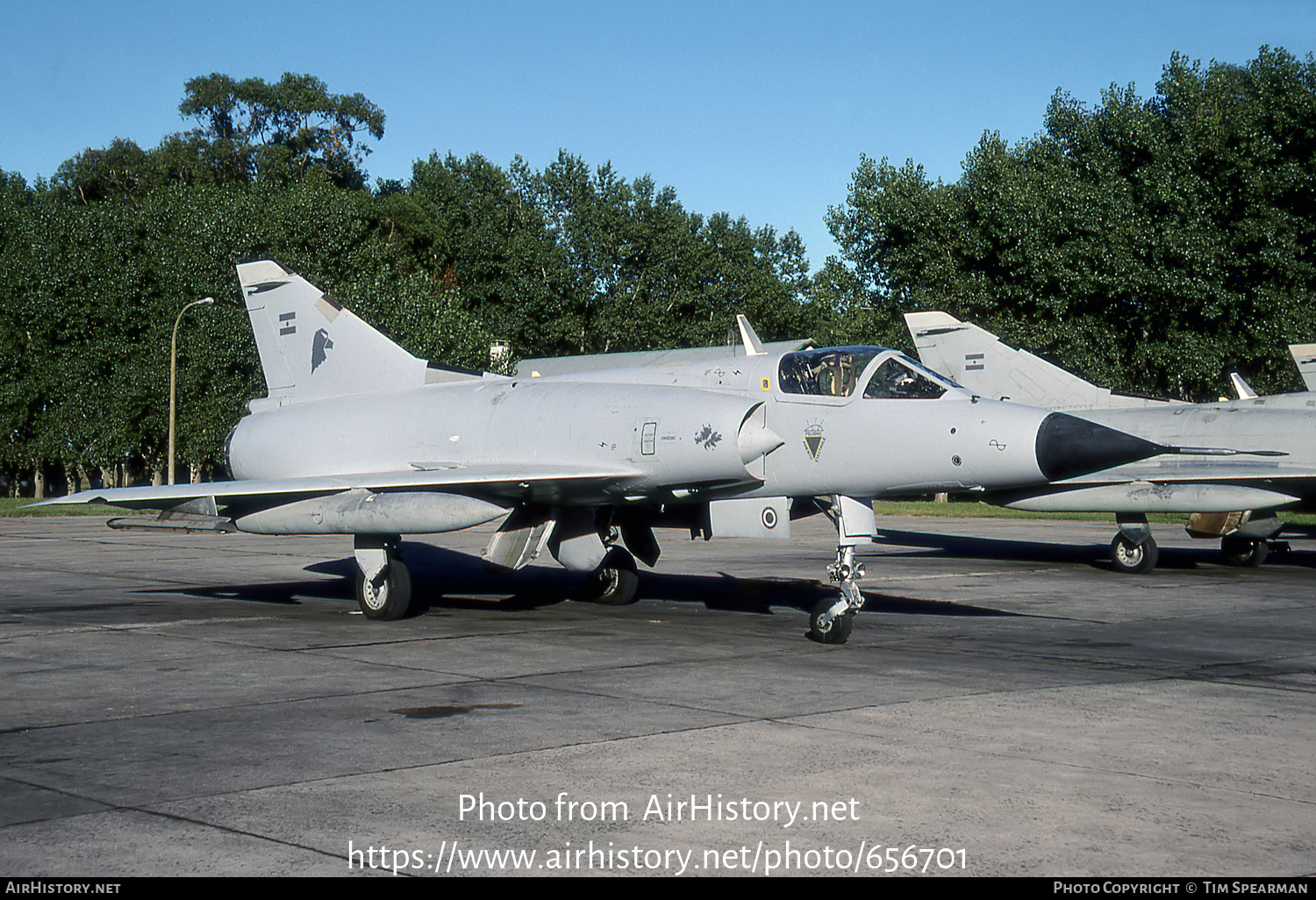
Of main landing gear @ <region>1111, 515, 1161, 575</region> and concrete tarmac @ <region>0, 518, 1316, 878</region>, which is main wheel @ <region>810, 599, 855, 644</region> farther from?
main landing gear @ <region>1111, 515, 1161, 575</region>

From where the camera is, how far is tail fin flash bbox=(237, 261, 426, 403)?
55.3 ft

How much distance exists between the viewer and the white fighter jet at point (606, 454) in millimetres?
11938

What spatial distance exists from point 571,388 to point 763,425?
2.81m

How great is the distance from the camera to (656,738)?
7598 millimetres

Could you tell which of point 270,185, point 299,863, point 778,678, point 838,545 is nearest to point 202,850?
point 299,863

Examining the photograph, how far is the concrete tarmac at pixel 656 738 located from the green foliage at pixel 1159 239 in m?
27.2

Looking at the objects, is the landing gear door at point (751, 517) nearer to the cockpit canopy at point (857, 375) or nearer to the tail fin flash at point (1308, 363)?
the cockpit canopy at point (857, 375)

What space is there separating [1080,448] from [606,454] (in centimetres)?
508

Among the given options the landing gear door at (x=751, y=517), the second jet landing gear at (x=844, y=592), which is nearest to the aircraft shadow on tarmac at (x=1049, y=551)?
→ the landing gear door at (x=751, y=517)

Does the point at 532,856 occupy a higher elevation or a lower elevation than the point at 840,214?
lower

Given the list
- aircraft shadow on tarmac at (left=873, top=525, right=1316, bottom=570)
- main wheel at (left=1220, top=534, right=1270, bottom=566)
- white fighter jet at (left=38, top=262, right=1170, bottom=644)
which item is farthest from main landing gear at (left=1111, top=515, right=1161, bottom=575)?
white fighter jet at (left=38, top=262, right=1170, bottom=644)

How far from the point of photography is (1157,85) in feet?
153

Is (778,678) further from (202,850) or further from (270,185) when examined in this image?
(270,185)

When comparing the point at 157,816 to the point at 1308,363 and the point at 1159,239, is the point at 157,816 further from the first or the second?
the point at 1159,239
